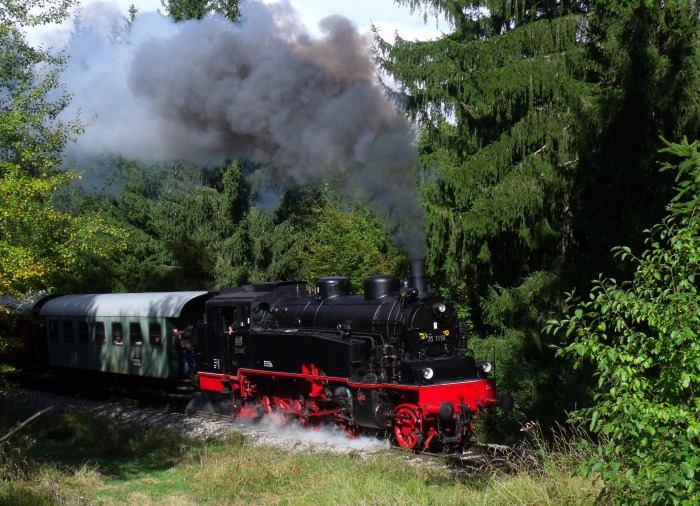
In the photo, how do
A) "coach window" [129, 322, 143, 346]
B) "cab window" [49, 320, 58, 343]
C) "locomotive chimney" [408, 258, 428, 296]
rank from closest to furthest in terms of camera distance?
"locomotive chimney" [408, 258, 428, 296], "coach window" [129, 322, 143, 346], "cab window" [49, 320, 58, 343]

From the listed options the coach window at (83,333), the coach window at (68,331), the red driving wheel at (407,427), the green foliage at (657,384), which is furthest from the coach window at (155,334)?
the green foliage at (657,384)

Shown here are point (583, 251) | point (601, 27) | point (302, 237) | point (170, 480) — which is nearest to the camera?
point (170, 480)

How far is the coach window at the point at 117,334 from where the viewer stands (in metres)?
17.2

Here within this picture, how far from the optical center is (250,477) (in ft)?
28.7

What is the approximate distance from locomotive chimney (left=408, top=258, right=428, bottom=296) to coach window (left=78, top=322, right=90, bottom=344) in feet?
32.3

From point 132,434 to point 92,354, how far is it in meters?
6.31

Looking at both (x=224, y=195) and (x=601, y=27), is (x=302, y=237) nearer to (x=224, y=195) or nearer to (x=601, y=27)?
(x=224, y=195)

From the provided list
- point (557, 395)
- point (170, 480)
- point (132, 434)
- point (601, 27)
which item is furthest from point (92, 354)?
point (601, 27)

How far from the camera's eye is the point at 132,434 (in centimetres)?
1241

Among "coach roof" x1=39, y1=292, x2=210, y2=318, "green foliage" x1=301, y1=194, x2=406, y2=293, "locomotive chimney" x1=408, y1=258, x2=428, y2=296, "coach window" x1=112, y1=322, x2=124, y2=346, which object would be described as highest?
Result: "green foliage" x1=301, y1=194, x2=406, y2=293

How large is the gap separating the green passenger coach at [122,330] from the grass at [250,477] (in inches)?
160

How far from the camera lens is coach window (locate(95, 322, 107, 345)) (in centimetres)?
1778

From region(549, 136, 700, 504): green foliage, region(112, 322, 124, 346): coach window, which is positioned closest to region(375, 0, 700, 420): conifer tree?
region(112, 322, 124, 346): coach window

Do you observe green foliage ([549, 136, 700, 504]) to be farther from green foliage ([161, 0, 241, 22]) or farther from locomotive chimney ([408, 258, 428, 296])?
green foliage ([161, 0, 241, 22])
